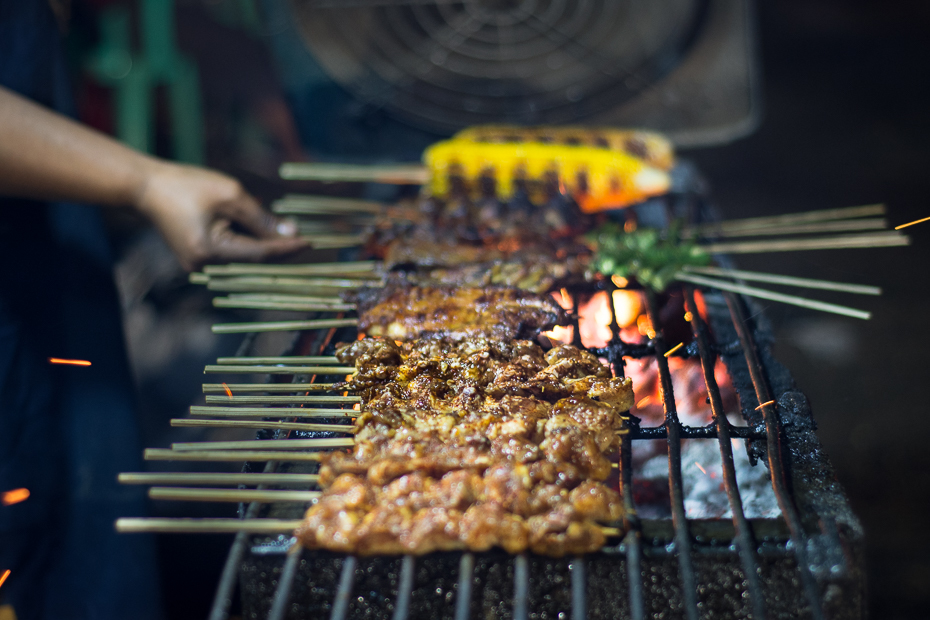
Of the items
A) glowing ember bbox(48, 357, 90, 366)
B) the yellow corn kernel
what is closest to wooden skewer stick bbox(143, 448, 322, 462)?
glowing ember bbox(48, 357, 90, 366)

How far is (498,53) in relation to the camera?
18.3 feet

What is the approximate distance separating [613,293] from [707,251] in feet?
2.22

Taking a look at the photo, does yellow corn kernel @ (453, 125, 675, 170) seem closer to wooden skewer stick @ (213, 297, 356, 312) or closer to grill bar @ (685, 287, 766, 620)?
grill bar @ (685, 287, 766, 620)

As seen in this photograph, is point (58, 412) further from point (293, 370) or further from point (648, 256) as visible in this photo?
point (648, 256)

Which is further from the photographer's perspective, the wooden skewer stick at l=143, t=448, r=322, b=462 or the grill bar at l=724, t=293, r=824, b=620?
the wooden skewer stick at l=143, t=448, r=322, b=462

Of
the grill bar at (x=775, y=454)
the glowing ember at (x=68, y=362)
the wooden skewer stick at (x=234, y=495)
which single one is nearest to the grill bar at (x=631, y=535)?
the grill bar at (x=775, y=454)

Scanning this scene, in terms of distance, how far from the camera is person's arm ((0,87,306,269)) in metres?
2.78

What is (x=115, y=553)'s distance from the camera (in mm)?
3131

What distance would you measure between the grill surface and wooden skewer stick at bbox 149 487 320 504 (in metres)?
0.06

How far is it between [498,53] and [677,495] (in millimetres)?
4676

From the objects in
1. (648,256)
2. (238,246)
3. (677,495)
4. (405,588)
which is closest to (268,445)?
(405,588)

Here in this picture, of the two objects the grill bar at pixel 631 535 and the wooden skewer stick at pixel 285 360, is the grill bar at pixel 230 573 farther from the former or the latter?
the grill bar at pixel 631 535

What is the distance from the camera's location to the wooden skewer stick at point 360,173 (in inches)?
156

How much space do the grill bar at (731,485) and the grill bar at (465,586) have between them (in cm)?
78
